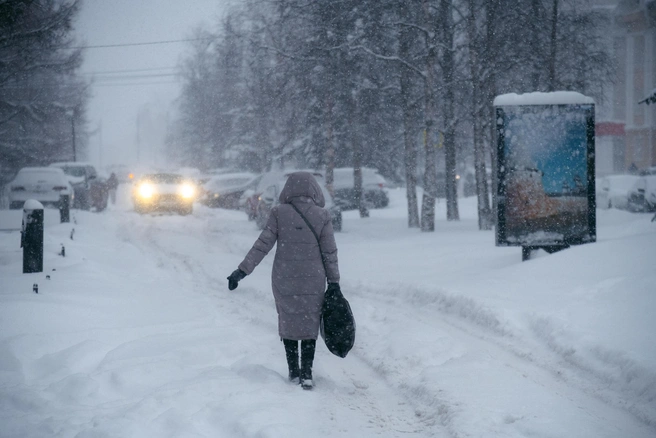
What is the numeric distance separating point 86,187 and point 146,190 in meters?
4.72

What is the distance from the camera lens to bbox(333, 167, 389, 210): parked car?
30828mm

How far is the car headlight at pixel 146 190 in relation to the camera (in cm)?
2619

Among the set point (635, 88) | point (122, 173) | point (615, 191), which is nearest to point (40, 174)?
point (615, 191)

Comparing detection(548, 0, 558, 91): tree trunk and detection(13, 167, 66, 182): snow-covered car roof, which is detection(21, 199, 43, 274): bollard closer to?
detection(548, 0, 558, 91): tree trunk

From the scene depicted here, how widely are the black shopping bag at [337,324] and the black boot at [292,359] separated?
323 mm

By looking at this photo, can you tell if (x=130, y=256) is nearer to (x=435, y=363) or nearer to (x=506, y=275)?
(x=506, y=275)

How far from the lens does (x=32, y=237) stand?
10477 mm

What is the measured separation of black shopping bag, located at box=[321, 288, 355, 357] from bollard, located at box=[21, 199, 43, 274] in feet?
21.2

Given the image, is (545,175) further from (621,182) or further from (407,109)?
(621,182)

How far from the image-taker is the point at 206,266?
44.8 feet

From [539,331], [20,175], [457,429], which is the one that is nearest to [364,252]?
[539,331]

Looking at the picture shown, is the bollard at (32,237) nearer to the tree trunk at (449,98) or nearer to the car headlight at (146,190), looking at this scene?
the tree trunk at (449,98)

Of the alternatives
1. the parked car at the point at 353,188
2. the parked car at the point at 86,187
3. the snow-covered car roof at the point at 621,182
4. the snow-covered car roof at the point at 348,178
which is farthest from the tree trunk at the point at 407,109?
the parked car at the point at 86,187

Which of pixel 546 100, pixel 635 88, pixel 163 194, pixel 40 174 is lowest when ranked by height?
pixel 163 194
